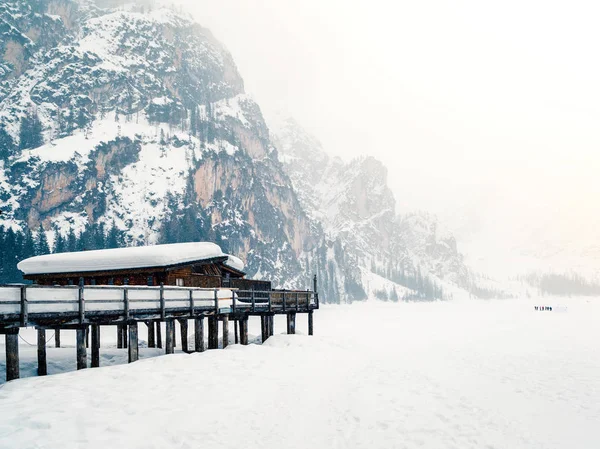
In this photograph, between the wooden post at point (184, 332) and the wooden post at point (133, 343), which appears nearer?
the wooden post at point (133, 343)

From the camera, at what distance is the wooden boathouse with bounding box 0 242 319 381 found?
15047 millimetres

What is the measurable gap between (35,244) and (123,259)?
95.5 meters

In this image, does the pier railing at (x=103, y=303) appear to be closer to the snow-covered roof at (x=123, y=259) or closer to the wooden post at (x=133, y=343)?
the wooden post at (x=133, y=343)

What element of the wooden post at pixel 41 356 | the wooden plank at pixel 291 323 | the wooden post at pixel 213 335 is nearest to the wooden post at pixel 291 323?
the wooden plank at pixel 291 323

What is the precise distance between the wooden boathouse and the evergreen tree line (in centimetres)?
2959

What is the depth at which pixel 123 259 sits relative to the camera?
3306 cm

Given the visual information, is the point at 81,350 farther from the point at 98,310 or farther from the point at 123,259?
the point at 123,259

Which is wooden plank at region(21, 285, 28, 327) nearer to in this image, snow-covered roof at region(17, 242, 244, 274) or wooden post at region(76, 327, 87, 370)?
wooden post at region(76, 327, 87, 370)

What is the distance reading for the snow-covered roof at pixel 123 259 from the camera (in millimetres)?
32406

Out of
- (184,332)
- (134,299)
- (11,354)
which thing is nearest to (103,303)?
(134,299)

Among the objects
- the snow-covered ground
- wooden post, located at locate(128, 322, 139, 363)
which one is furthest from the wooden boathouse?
the snow-covered ground

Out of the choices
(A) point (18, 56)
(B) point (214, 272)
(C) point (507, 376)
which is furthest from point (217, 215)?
(C) point (507, 376)

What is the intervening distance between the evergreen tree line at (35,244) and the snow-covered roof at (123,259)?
86.1 ft

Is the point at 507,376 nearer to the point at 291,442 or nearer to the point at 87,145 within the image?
the point at 291,442
